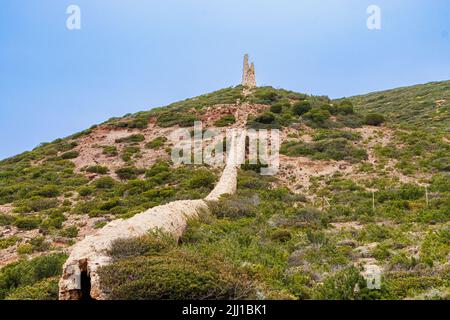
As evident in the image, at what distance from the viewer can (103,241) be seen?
823cm

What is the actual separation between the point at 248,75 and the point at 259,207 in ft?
118

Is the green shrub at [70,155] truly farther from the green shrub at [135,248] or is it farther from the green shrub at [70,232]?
the green shrub at [135,248]

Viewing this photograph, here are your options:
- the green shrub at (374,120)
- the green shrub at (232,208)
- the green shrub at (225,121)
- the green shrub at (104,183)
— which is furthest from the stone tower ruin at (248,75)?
the green shrub at (232,208)

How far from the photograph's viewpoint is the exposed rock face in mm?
6742

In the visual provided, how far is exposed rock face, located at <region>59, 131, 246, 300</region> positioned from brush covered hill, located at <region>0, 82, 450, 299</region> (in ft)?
0.98

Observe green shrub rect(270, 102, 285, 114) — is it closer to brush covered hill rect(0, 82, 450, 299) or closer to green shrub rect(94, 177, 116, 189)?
brush covered hill rect(0, 82, 450, 299)

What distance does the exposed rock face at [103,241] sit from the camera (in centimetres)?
674

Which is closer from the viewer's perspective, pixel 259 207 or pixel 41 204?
pixel 259 207

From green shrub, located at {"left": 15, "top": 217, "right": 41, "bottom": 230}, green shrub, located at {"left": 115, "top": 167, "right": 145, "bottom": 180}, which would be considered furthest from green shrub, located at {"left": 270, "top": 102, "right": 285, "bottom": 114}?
green shrub, located at {"left": 15, "top": 217, "right": 41, "bottom": 230}

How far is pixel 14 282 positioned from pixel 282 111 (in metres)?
30.0

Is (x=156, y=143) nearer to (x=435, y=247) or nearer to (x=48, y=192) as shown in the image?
(x=48, y=192)

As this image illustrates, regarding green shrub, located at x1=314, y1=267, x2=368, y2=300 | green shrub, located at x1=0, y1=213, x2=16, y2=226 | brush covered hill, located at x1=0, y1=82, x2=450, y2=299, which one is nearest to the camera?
green shrub, located at x1=314, y1=267, x2=368, y2=300

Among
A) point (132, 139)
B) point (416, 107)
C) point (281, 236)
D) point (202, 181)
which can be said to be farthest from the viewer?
point (416, 107)

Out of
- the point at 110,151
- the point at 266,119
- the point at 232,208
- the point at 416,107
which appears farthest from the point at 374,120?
the point at 232,208
